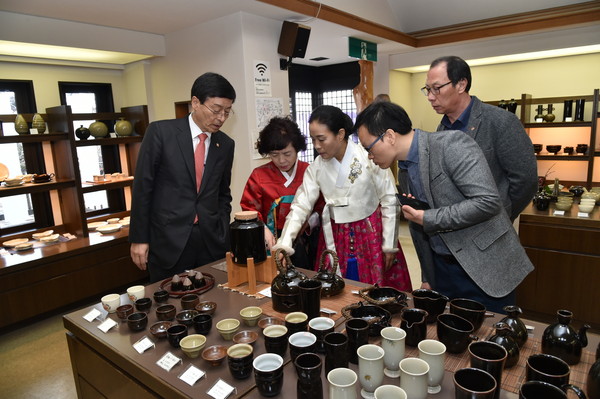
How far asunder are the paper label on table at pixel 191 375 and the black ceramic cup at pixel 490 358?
74 centimetres

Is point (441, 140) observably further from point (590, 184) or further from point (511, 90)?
point (511, 90)

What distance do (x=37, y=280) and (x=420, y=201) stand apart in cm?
317

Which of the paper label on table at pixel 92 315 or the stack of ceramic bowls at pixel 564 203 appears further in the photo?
the stack of ceramic bowls at pixel 564 203

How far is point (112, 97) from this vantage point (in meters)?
4.61

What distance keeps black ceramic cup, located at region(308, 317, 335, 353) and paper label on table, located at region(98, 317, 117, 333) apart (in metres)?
0.75

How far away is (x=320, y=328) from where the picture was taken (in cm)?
129

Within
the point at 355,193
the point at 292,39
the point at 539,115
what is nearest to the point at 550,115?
the point at 539,115

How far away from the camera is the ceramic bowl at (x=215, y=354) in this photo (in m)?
1.20

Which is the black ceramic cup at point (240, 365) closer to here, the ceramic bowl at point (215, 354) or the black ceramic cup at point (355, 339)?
the ceramic bowl at point (215, 354)

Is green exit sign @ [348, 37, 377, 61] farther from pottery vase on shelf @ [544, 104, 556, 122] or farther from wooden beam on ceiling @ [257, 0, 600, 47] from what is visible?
pottery vase on shelf @ [544, 104, 556, 122]

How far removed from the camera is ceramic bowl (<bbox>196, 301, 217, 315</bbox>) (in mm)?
1527

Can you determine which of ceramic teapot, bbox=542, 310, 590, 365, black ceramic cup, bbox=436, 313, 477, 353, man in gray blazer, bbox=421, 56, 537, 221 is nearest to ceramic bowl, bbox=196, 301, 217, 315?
black ceramic cup, bbox=436, 313, 477, 353

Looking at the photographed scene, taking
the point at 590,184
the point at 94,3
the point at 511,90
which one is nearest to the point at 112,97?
the point at 94,3

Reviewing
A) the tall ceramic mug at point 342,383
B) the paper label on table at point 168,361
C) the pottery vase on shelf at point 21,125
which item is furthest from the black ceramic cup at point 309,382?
the pottery vase on shelf at point 21,125
